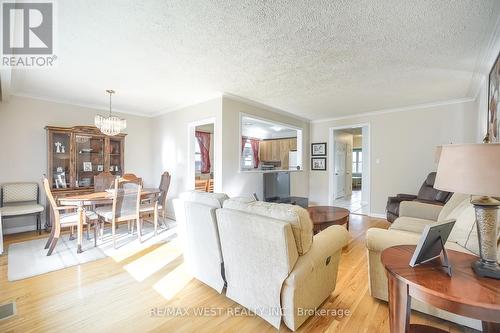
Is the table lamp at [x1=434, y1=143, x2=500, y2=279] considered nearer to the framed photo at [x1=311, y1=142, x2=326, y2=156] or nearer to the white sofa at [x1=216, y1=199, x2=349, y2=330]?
the white sofa at [x1=216, y1=199, x2=349, y2=330]

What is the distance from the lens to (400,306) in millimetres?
1217

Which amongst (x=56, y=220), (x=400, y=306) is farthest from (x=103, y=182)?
(x=400, y=306)

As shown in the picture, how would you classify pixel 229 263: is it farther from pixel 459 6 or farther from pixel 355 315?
pixel 459 6

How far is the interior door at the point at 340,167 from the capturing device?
6.74 m

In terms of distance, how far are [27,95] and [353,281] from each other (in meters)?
5.77

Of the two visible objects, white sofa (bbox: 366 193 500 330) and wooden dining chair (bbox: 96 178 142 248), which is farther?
wooden dining chair (bbox: 96 178 142 248)

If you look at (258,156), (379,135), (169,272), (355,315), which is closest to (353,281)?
(355,315)

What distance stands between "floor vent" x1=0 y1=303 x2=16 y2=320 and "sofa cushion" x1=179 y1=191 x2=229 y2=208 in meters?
1.57

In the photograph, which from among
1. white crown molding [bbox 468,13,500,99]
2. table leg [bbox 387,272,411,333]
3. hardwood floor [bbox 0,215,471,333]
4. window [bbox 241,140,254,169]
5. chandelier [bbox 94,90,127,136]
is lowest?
hardwood floor [bbox 0,215,471,333]

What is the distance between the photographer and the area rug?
2574mm

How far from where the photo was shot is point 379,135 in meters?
5.05

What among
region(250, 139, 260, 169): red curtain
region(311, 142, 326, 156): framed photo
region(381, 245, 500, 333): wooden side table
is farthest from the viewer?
region(250, 139, 260, 169): red curtain

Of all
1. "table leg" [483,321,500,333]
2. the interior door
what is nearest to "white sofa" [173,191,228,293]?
"table leg" [483,321,500,333]

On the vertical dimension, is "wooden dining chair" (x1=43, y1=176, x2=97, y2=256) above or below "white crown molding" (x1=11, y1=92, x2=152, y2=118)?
below
